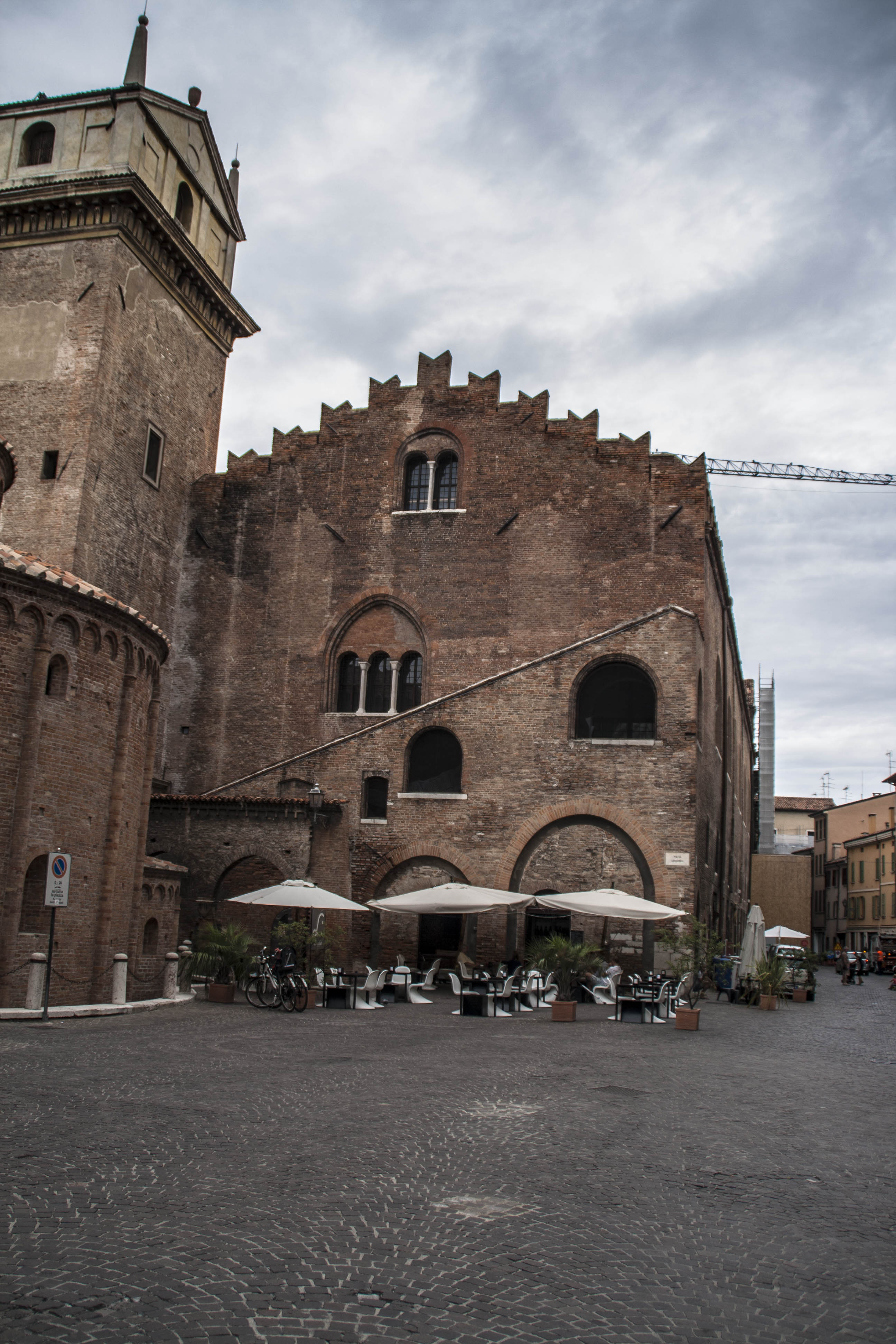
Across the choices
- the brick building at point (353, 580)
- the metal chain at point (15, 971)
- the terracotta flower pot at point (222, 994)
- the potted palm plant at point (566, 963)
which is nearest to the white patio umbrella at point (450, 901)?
the potted palm plant at point (566, 963)

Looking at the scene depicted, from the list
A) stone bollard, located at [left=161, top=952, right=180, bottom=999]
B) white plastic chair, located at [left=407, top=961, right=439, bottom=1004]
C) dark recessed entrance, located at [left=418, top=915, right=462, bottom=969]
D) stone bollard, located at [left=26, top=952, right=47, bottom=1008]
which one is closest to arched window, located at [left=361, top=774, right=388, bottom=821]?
dark recessed entrance, located at [left=418, top=915, right=462, bottom=969]

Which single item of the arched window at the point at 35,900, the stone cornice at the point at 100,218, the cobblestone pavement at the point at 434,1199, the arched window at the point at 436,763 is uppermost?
the stone cornice at the point at 100,218

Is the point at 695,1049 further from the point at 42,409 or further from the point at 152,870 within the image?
the point at 42,409

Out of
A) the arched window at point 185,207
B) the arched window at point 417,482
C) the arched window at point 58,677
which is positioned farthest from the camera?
the arched window at point 417,482

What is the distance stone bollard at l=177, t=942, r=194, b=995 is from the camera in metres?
19.0

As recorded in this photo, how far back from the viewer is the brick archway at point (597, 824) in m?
22.2

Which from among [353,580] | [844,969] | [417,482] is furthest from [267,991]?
[844,969]

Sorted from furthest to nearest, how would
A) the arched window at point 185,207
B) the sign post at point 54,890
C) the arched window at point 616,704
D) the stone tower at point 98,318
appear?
the arched window at point 185,207 → the stone tower at point 98,318 → the arched window at point 616,704 → the sign post at point 54,890

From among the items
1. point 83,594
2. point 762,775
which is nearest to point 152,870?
point 83,594

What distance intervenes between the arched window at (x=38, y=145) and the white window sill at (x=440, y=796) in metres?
18.1

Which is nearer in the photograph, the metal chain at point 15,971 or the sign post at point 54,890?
the sign post at point 54,890

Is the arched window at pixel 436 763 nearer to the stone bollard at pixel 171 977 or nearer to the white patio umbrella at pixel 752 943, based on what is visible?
the white patio umbrella at pixel 752 943

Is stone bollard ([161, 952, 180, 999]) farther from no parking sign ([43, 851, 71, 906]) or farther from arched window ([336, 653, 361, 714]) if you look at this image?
arched window ([336, 653, 361, 714])

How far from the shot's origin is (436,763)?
24344mm
